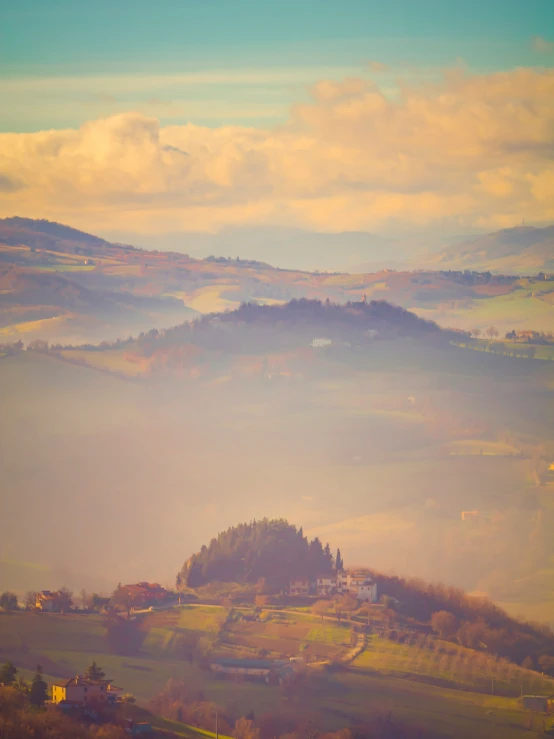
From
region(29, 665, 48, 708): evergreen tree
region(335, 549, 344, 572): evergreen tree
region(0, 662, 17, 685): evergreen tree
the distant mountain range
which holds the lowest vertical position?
region(29, 665, 48, 708): evergreen tree

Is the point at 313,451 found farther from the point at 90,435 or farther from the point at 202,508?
the point at 90,435

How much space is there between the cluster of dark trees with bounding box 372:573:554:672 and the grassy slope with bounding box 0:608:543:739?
236 centimetres

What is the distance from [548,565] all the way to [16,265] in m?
29.2

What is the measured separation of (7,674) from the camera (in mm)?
38875

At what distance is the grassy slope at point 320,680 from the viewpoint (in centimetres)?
4062

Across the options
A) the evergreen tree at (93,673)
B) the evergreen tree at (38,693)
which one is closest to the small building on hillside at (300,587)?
the evergreen tree at (93,673)

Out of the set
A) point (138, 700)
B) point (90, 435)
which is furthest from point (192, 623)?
point (90, 435)

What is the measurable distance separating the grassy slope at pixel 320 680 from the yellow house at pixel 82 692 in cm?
159

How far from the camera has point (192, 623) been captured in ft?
148

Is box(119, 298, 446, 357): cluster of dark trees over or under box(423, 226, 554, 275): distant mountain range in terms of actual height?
under

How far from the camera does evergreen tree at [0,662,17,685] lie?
127 ft

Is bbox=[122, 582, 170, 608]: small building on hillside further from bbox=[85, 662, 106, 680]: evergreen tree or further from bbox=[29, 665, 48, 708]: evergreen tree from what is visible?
bbox=[29, 665, 48, 708]: evergreen tree

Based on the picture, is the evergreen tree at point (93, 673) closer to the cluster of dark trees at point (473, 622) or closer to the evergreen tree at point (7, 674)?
the evergreen tree at point (7, 674)

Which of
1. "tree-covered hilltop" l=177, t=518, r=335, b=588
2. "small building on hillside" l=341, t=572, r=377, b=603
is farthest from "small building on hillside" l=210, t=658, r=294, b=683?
"small building on hillside" l=341, t=572, r=377, b=603
